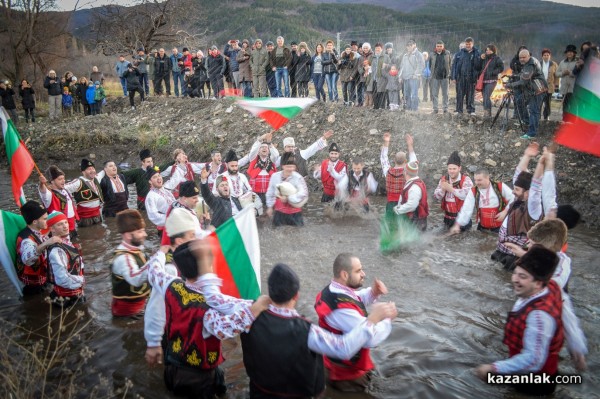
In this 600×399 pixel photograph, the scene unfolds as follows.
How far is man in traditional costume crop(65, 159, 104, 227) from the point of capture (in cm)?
920

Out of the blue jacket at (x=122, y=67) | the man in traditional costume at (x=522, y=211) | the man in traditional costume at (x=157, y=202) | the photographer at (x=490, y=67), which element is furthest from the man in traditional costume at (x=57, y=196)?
the blue jacket at (x=122, y=67)

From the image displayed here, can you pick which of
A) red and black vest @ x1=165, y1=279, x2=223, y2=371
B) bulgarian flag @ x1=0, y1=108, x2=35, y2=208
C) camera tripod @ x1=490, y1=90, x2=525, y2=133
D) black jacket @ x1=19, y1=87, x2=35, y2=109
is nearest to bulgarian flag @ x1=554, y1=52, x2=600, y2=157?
red and black vest @ x1=165, y1=279, x2=223, y2=371

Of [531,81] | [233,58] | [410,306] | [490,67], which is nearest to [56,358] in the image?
[410,306]

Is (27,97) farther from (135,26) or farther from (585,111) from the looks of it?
(585,111)

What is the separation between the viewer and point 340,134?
48.1 feet

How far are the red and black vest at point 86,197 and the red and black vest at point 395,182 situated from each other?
583 centimetres

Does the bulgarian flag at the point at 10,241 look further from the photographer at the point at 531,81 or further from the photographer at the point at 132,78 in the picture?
the photographer at the point at 132,78

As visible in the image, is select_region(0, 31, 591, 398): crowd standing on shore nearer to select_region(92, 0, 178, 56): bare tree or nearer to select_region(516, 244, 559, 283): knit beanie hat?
select_region(516, 244, 559, 283): knit beanie hat

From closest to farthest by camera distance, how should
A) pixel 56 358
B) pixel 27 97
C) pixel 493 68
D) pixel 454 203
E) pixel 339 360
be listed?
pixel 339 360 → pixel 56 358 → pixel 454 203 → pixel 493 68 → pixel 27 97

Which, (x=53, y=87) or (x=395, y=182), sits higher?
(x=53, y=87)

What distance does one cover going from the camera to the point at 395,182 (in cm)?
882

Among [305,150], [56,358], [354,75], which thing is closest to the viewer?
[56,358]

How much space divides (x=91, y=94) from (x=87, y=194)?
13.2 meters

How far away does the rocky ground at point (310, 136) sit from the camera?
11672 millimetres
